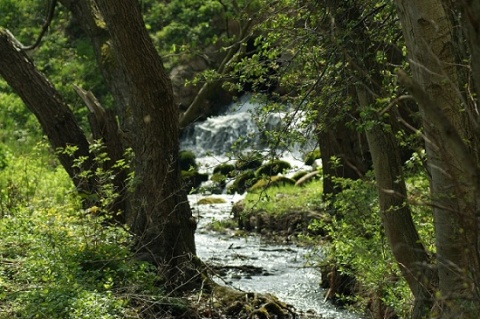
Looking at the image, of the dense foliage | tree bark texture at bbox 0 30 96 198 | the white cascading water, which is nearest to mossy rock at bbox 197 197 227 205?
the white cascading water

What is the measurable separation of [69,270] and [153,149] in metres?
2.10

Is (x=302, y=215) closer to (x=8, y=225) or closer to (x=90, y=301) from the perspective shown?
(x=8, y=225)

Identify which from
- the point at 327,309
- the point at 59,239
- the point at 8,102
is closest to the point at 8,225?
the point at 59,239

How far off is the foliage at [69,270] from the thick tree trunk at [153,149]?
14.3 inches

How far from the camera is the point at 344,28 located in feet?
19.5

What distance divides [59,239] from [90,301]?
6.20 ft

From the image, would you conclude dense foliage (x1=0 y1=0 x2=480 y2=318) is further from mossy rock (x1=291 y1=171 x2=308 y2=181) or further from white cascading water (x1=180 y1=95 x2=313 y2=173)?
white cascading water (x1=180 y1=95 x2=313 y2=173)

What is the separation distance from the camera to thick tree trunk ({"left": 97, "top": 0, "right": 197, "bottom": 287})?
8664mm

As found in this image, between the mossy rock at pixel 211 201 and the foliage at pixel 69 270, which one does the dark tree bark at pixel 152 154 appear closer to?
the foliage at pixel 69 270

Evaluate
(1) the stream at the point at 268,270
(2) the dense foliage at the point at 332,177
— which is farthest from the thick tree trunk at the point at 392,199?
(1) the stream at the point at 268,270

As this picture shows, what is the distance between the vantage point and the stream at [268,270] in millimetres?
9648

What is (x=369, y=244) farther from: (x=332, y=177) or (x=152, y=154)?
(x=152, y=154)

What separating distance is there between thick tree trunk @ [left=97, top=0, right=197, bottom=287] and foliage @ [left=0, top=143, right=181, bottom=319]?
363mm

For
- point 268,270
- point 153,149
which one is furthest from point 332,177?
point 268,270
